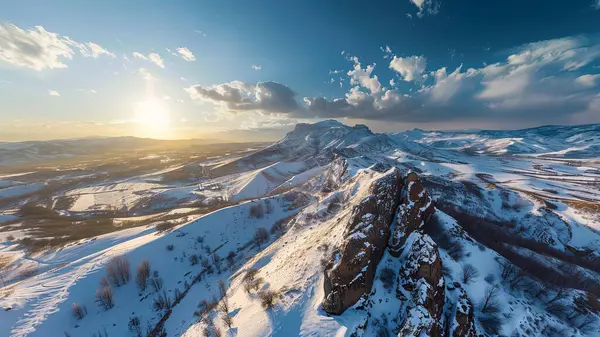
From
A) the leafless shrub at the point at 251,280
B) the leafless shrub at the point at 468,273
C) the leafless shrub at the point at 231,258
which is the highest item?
the leafless shrub at the point at 468,273

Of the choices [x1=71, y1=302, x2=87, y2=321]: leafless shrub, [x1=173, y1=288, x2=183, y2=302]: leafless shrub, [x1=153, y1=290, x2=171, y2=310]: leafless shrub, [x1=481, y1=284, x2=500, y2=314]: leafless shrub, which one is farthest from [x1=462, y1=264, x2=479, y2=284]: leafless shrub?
[x1=71, y1=302, x2=87, y2=321]: leafless shrub

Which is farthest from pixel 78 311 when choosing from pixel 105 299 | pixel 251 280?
pixel 251 280

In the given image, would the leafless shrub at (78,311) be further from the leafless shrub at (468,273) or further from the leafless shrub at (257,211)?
the leafless shrub at (468,273)

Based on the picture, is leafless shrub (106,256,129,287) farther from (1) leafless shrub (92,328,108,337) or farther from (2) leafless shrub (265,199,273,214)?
(2) leafless shrub (265,199,273,214)

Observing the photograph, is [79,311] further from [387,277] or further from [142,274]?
[387,277]

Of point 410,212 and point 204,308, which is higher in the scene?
point 410,212

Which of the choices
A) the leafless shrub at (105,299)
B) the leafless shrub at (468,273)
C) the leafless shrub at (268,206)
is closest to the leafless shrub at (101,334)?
the leafless shrub at (105,299)

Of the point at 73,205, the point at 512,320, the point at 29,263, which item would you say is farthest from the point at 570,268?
the point at 73,205
